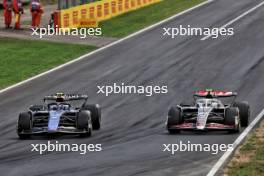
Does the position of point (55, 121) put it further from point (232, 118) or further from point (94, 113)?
point (232, 118)

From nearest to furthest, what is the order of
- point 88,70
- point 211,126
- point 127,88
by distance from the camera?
1. point 211,126
2. point 127,88
3. point 88,70

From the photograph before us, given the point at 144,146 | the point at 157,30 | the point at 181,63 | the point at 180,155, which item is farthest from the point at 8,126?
the point at 157,30

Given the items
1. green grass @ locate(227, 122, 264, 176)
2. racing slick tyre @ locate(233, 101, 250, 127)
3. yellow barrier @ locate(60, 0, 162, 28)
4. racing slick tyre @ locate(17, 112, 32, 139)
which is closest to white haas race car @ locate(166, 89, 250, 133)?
racing slick tyre @ locate(233, 101, 250, 127)

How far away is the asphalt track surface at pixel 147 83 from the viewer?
57.0ft

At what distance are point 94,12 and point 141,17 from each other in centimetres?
336

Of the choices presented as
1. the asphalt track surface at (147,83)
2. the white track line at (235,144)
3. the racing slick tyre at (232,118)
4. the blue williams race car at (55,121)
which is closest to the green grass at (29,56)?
the asphalt track surface at (147,83)

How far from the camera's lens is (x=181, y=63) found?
3500 centimetres

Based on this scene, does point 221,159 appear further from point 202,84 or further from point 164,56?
point 164,56

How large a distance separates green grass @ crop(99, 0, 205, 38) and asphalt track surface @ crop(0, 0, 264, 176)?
1.35 meters

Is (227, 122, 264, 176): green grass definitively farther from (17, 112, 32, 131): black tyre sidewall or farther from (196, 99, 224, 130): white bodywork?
(17, 112, 32, 131): black tyre sidewall

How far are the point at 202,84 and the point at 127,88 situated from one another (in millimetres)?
2743

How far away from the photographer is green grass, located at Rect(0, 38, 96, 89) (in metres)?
33.4

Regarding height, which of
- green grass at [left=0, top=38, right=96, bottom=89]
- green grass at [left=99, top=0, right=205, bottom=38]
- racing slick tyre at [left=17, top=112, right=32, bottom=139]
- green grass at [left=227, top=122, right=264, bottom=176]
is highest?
green grass at [left=99, top=0, right=205, bottom=38]

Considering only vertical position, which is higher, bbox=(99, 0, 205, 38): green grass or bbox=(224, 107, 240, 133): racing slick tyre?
bbox=(99, 0, 205, 38): green grass
